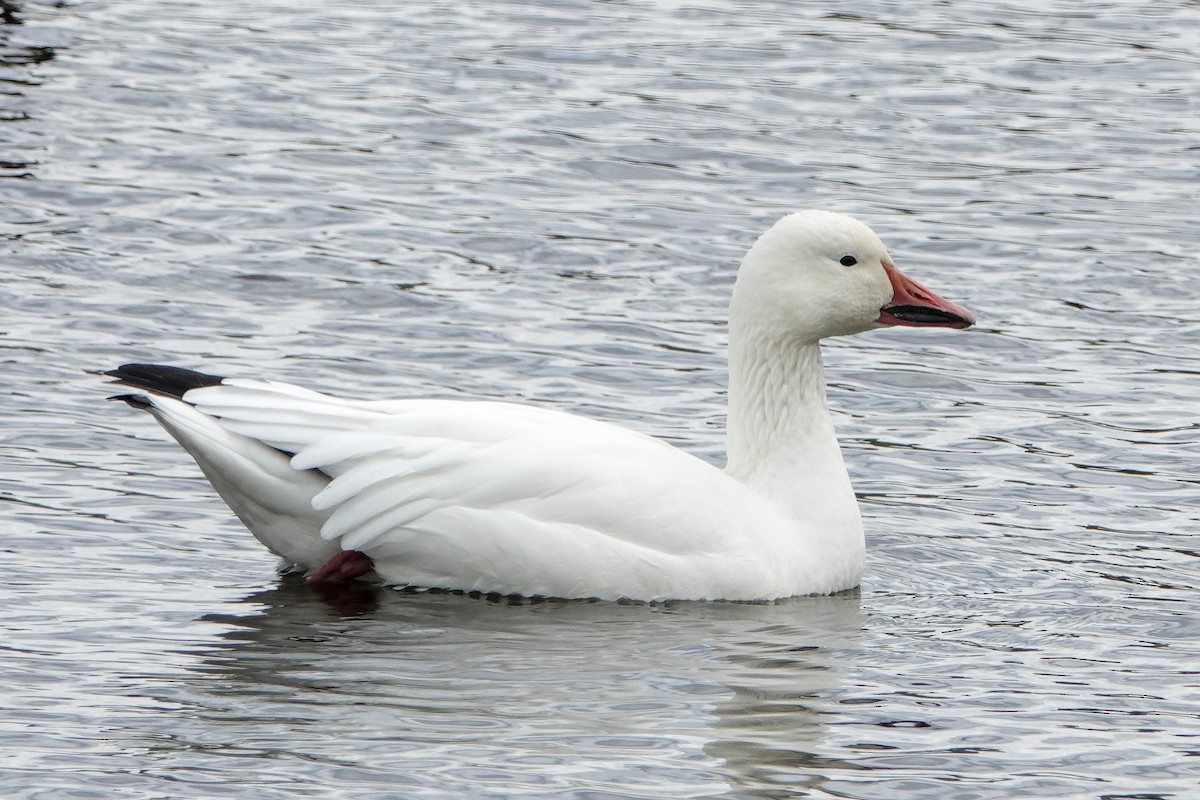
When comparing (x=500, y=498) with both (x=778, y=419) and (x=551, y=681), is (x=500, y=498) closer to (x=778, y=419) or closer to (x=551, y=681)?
(x=551, y=681)


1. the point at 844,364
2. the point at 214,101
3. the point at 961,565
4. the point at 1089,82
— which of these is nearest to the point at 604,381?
the point at 844,364

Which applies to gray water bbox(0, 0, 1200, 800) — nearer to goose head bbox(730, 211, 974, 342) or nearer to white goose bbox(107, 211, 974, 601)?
white goose bbox(107, 211, 974, 601)

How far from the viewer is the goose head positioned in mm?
8703

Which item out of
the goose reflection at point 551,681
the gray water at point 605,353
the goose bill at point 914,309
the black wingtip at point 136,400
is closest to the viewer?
the goose reflection at point 551,681

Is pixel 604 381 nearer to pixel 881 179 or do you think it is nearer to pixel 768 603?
pixel 768 603

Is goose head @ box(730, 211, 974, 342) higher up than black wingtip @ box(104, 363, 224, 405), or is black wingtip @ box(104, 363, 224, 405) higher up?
goose head @ box(730, 211, 974, 342)

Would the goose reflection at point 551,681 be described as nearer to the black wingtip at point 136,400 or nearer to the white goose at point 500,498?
the white goose at point 500,498

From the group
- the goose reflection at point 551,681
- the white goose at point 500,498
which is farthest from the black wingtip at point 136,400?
the goose reflection at point 551,681

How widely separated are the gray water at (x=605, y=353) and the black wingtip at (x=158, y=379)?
671 mm

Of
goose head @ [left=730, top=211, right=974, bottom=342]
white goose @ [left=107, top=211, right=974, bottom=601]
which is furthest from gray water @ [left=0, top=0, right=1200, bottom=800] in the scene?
goose head @ [left=730, top=211, right=974, bottom=342]

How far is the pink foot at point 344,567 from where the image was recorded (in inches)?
328

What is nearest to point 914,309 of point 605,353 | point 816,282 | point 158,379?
point 816,282

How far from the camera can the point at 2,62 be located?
1645cm

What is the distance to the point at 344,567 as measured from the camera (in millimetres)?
8320
